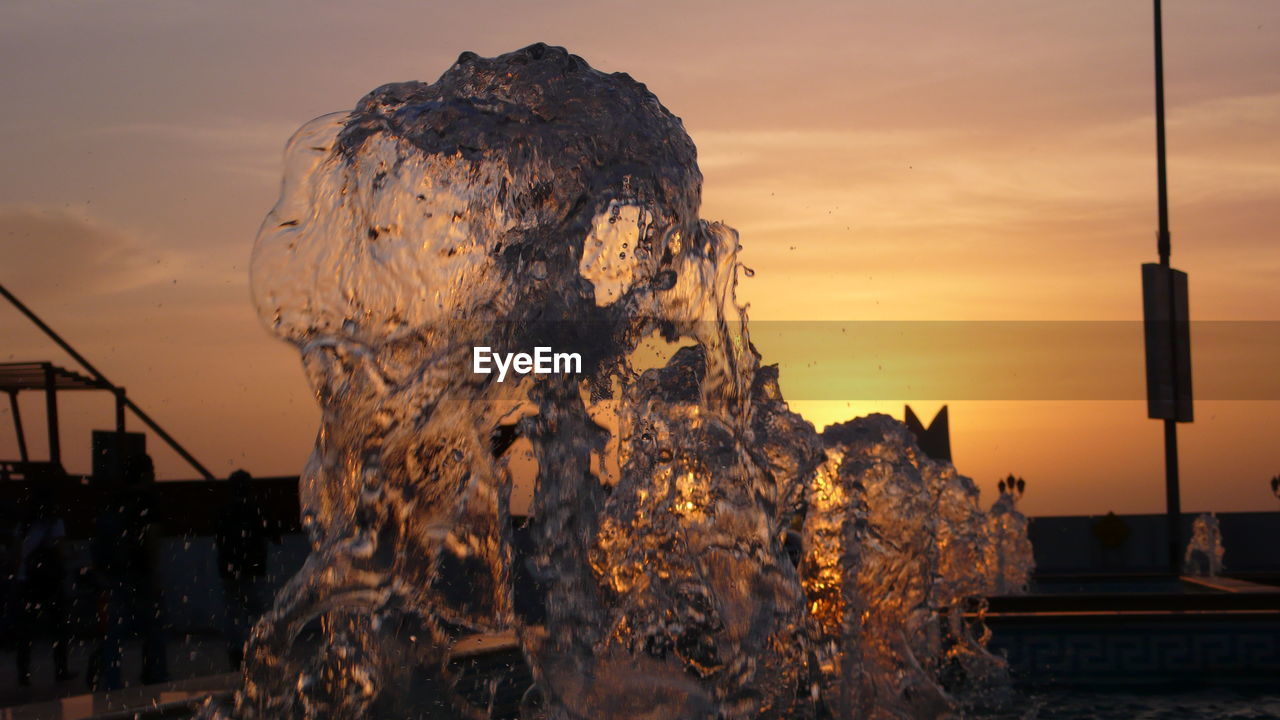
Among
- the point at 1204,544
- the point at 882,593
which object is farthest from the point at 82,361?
the point at 1204,544

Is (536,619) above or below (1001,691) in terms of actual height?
above

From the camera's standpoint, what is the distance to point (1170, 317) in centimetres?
1502

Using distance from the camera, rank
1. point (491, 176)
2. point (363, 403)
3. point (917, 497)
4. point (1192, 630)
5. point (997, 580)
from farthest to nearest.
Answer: point (997, 580) < point (917, 497) < point (1192, 630) < point (491, 176) < point (363, 403)

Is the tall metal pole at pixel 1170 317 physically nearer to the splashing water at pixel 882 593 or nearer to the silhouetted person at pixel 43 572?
the splashing water at pixel 882 593

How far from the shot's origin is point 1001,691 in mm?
7176

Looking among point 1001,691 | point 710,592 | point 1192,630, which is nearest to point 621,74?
point 710,592

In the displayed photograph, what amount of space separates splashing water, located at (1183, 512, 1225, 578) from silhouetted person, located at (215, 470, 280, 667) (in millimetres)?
15464

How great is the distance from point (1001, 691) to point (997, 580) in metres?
6.07

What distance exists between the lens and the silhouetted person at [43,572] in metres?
8.84

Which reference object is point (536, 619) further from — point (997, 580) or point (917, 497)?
point (997, 580)

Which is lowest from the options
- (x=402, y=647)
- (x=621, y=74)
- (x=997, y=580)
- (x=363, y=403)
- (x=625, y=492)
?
(x=997, y=580)

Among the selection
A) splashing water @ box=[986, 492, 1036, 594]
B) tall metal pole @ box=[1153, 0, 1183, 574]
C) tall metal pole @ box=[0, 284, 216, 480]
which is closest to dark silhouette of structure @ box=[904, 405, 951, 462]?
splashing water @ box=[986, 492, 1036, 594]

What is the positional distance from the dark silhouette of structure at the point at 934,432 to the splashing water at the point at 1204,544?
3.86m

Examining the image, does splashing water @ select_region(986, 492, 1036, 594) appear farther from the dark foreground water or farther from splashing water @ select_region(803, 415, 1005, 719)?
the dark foreground water
